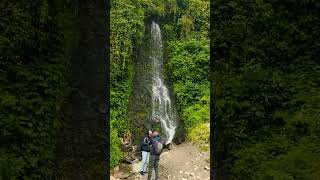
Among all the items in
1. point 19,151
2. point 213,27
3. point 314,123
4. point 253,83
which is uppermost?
point 213,27

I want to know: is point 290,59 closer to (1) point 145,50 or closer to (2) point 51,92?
(2) point 51,92

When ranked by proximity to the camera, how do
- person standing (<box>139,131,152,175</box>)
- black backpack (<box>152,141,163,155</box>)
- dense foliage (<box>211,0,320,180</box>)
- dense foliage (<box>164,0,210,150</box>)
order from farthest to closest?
dense foliage (<box>164,0,210,150</box>), person standing (<box>139,131,152,175</box>), black backpack (<box>152,141,163,155</box>), dense foliage (<box>211,0,320,180</box>)

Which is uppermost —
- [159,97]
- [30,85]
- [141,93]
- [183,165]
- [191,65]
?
[191,65]

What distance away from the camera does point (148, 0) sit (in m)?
18.9

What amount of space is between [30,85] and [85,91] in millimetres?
881

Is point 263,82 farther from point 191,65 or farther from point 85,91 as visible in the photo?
point 191,65

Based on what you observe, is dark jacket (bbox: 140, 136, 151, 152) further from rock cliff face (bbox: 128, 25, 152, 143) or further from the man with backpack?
rock cliff face (bbox: 128, 25, 152, 143)

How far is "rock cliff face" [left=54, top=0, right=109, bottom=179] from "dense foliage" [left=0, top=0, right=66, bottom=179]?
0.75 ft

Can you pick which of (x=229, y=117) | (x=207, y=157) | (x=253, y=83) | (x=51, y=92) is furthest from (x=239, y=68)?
(x=207, y=157)

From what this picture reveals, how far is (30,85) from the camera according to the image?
6.39 metres

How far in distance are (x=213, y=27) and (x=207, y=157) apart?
8.19 m

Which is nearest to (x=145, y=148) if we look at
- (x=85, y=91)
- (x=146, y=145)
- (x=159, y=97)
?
(x=146, y=145)

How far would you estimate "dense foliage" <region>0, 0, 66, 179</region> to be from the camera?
581 cm

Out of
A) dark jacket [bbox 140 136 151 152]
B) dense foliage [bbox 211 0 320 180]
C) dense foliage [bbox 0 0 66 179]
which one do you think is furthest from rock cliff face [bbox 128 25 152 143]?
dense foliage [bbox 211 0 320 180]
